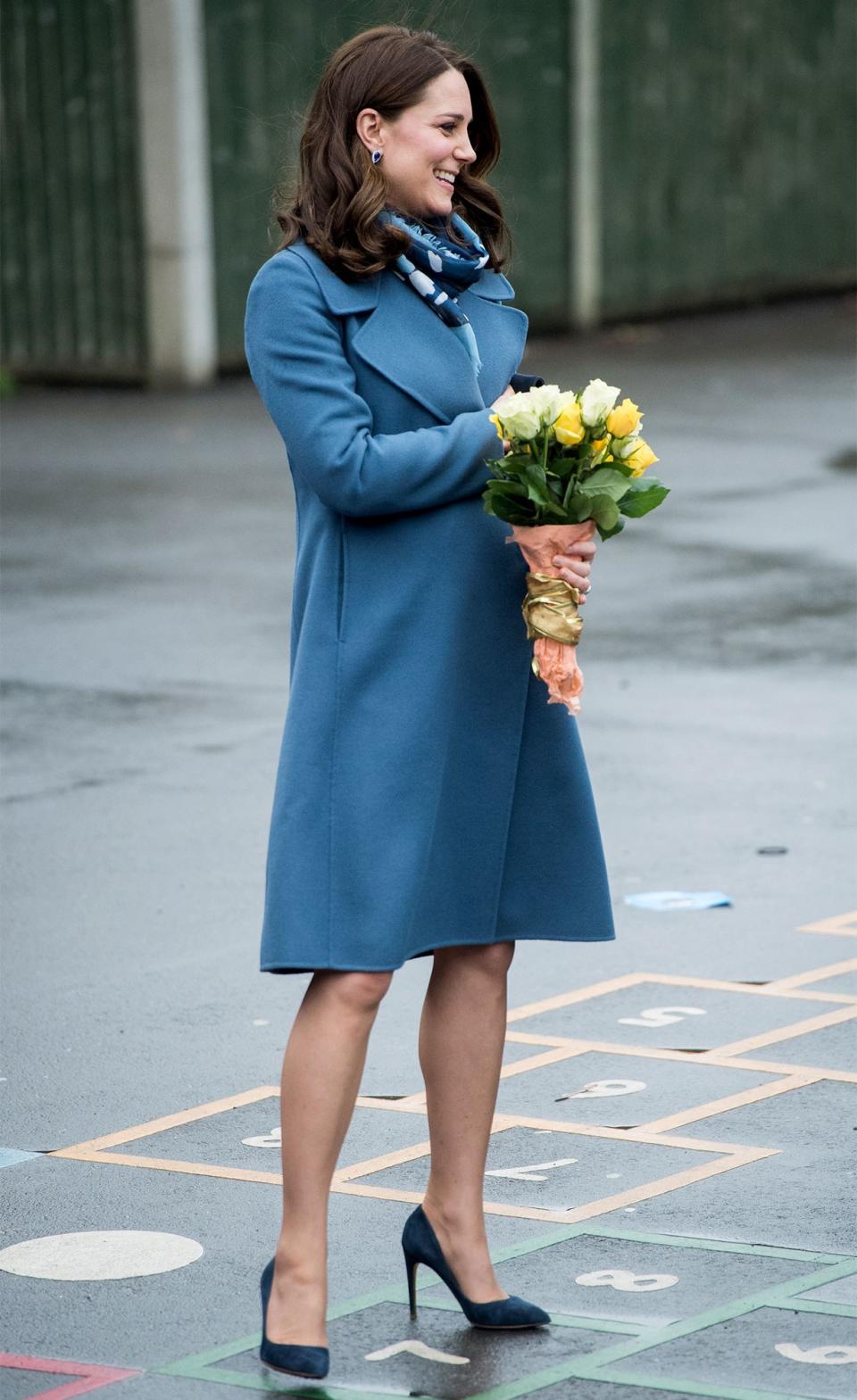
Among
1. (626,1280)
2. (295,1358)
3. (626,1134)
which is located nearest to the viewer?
(295,1358)

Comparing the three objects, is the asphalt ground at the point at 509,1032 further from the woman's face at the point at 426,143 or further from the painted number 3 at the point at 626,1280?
the woman's face at the point at 426,143

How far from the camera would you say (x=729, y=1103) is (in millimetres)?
5273

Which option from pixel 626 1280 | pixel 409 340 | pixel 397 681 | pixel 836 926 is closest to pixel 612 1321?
pixel 626 1280

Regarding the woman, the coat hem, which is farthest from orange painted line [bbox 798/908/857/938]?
the woman

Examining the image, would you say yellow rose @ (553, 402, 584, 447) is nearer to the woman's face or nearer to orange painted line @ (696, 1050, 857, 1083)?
the woman's face

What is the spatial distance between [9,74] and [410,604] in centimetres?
1707

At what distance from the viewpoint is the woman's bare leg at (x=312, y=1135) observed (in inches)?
156

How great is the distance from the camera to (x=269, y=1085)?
5438 millimetres

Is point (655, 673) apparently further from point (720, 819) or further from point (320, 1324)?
point (320, 1324)

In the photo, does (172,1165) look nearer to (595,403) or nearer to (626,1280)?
(626,1280)

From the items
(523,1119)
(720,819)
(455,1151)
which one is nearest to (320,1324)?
(455,1151)

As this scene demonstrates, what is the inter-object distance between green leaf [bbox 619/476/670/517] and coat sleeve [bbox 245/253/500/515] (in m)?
0.25

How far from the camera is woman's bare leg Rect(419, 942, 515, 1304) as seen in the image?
4.19 m

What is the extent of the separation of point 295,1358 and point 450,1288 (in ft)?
1.12
